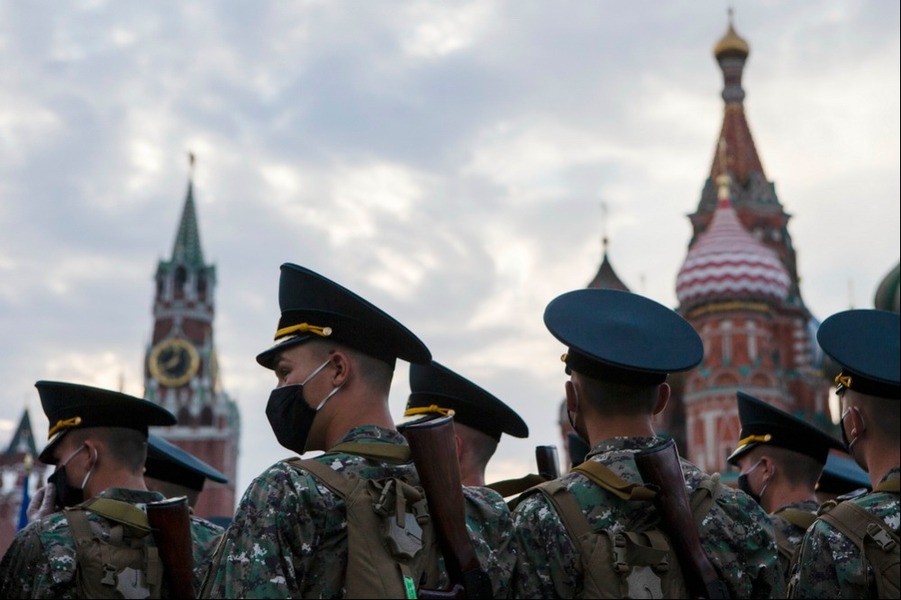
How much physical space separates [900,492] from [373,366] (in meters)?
1.72

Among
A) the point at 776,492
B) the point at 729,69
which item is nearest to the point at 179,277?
the point at 729,69

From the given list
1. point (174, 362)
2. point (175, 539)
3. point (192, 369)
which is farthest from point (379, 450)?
point (174, 362)

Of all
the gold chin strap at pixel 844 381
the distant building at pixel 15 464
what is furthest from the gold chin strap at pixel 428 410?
the distant building at pixel 15 464

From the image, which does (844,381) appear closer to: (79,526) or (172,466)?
(79,526)

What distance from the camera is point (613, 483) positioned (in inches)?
160

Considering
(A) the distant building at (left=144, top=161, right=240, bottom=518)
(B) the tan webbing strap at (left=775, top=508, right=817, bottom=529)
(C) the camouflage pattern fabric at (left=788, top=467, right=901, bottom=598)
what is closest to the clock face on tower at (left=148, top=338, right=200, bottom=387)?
(A) the distant building at (left=144, top=161, right=240, bottom=518)

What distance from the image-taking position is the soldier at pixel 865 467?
4.18 meters

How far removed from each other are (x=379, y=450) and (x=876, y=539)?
62.0 inches

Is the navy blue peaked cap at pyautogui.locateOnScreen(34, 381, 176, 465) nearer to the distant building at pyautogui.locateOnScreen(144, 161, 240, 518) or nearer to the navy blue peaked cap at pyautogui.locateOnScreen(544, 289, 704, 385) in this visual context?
the navy blue peaked cap at pyautogui.locateOnScreen(544, 289, 704, 385)

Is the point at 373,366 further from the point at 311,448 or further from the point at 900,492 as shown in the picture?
the point at 900,492

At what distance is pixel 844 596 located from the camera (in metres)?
4.20

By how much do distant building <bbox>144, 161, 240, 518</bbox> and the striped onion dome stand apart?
42.5 metres

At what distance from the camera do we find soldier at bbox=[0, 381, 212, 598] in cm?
473

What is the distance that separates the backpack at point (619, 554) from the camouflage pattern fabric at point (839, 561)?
528 mm
